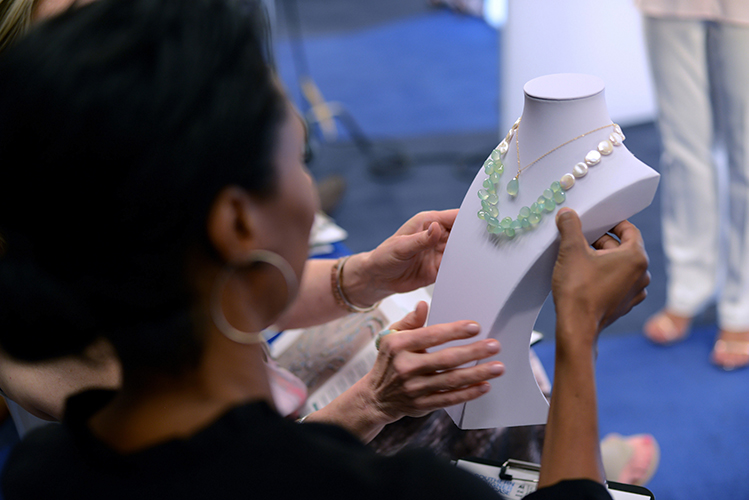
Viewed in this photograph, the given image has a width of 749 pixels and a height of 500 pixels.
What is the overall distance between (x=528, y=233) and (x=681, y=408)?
139cm

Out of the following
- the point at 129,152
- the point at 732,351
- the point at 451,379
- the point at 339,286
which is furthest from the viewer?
the point at 732,351

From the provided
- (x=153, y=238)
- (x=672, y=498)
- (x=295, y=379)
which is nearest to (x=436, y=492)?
(x=153, y=238)

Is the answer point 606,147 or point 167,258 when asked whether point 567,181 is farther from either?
point 167,258

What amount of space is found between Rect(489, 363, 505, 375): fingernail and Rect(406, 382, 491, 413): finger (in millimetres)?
54

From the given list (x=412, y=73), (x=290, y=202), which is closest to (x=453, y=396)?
(x=290, y=202)

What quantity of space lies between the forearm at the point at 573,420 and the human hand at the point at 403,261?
0.33 meters

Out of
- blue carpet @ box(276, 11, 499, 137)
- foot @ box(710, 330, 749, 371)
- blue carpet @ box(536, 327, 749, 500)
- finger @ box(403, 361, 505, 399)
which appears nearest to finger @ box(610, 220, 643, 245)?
finger @ box(403, 361, 505, 399)

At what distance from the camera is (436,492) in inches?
22.2

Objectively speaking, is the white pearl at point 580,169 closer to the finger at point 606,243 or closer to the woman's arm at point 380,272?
the finger at point 606,243

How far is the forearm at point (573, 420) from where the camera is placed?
687 millimetres

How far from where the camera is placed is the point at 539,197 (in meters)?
0.82

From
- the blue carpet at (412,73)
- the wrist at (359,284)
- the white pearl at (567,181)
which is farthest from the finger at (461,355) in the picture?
the blue carpet at (412,73)

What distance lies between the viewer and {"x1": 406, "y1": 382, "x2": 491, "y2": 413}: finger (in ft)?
2.69

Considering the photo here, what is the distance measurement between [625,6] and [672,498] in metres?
2.65
